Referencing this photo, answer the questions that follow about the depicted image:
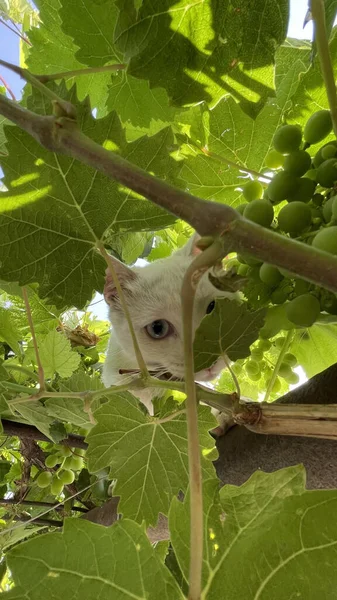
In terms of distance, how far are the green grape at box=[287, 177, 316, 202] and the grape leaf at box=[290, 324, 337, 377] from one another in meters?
0.35

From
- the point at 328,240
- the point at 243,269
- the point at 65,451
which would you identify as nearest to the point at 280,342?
the point at 243,269

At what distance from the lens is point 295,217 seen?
0.47 m

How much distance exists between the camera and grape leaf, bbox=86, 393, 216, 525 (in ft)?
2.33

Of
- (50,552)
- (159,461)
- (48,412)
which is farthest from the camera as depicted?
(48,412)

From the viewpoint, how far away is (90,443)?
0.73 m

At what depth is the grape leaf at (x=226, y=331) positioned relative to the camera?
0.56 metres

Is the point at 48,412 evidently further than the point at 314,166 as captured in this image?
Yes

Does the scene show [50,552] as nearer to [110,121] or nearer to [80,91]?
[110,121]

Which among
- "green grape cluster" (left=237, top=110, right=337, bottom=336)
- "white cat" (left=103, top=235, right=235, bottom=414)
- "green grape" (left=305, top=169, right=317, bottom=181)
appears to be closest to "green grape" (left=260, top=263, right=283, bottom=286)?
"green grape cluster" (left=237, top=110, right=337, bottom=336)

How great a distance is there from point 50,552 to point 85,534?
3cm

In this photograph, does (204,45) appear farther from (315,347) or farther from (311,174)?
(315,347)

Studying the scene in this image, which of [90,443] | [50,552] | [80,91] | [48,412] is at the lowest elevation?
[50,552]

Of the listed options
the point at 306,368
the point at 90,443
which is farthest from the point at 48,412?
the point at 306,368

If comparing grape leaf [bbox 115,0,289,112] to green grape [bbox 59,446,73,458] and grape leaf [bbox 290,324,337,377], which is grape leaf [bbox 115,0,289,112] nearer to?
grape leaf [bbox 290,324,337,377]
